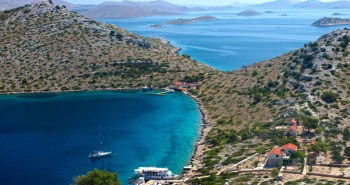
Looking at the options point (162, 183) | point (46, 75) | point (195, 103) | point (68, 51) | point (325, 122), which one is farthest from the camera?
point (68, 51)

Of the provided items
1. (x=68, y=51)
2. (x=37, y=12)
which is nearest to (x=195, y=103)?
(x=68, y=51)

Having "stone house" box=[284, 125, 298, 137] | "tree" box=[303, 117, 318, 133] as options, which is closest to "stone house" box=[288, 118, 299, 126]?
"tree" box=[303, 117, 318, 133]

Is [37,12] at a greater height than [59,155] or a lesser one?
greater

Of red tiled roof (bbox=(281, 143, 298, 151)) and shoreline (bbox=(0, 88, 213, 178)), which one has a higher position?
red tiled roof (bbox=(281, 143, 298, 151))

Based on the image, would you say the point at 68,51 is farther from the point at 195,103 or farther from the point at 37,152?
the point at 37,152

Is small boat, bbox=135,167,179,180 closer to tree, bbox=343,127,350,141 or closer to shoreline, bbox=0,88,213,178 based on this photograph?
shoreline, bbox=0,88,213,178

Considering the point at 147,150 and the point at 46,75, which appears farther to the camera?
the point at 46,75

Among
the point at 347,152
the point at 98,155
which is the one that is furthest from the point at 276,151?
the point at 98,155
